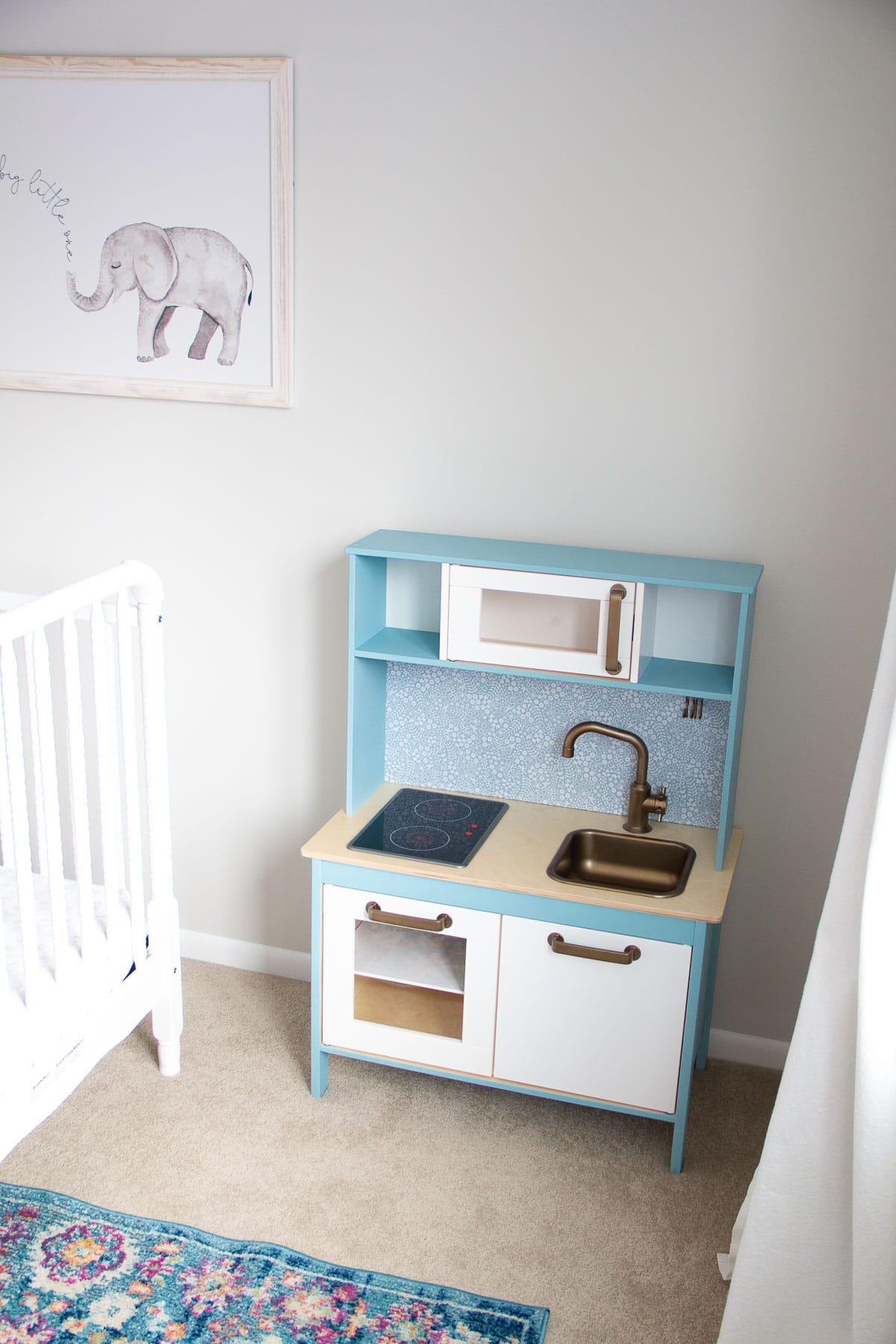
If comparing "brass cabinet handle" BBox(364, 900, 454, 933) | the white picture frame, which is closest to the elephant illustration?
the white picture frame

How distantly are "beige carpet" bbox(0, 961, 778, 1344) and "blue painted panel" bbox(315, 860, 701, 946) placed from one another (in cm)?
49

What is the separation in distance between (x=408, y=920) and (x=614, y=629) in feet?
2.25

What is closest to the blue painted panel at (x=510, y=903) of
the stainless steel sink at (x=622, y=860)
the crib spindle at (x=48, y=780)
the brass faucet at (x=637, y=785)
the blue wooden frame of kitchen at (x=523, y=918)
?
the blue wooden frame of kitchen at (x=523, y=918)

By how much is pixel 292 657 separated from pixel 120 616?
647 millimetres

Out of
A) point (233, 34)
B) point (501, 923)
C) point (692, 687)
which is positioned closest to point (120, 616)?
point (501, 923)

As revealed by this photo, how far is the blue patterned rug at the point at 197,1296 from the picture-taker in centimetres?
189

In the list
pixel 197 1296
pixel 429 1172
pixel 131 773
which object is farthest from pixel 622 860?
pixel 197 1296

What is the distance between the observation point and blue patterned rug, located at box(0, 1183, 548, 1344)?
189 cm

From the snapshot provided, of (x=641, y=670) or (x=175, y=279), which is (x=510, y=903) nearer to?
(x=641, y=670)

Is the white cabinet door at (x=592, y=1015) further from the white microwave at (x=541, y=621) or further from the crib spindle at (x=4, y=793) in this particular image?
the crib spindle at (x=4, y=793)

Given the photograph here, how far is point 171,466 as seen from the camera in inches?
105

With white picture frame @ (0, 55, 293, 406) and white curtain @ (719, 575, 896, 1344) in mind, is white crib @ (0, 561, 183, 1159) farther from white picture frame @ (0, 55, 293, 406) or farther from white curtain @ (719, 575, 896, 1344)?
white curtain @ (719, 575, 896, 1344)

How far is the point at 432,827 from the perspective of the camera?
2.43m

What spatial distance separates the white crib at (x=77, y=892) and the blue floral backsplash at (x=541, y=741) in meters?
0.58
